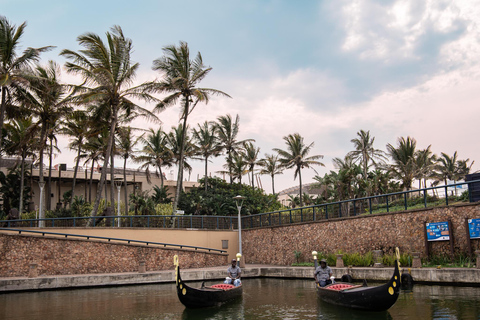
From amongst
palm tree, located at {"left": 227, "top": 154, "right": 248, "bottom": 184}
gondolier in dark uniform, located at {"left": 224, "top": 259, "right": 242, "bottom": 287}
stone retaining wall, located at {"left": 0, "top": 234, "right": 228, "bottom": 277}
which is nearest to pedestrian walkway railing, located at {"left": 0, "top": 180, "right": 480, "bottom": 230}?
stone retaining wall, located at {"left": 0, "top": 234, "right": 228, "bottom": 277}

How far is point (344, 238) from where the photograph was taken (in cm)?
2531

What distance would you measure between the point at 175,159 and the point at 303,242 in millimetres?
29142

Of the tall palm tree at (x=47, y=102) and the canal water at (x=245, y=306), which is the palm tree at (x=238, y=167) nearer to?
the tall palm tree at (x=47, y=102)

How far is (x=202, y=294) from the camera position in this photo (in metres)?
14.2

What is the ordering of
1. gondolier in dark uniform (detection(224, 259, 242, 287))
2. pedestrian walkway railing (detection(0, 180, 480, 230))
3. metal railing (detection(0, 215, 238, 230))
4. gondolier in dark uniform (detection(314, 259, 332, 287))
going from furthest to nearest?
metal railing (detection(0, 215, 238, 230)) < pedestrian walkway railing (detection(0, 180, 480, 230)) < gondolier in dark uniform (detection(224, 259, 242, 287)) < gondolier in dark uniform (detection(314, 259, 332, 287))

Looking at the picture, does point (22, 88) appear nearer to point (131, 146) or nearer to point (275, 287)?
point (131, 146)

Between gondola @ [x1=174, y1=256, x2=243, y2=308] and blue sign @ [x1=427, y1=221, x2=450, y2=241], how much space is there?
35.1ft

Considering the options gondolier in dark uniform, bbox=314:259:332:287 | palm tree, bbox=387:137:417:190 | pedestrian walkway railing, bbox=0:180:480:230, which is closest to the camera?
gondolier in dark uniform, bbox=314:259:332:287

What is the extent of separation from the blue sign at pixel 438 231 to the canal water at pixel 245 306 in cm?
357

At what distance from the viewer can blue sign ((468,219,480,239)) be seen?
18594 mm

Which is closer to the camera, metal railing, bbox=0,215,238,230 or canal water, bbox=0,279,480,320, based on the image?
canal water, bbox=0,279,480,320

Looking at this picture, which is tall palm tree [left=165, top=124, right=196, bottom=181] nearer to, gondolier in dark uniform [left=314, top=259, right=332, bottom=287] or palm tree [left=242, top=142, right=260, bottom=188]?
palm tree [left=242, top=142, right=260, bottom=188]

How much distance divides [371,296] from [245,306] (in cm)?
452

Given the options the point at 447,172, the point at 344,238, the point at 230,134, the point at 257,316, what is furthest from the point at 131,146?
the point at 447,172
